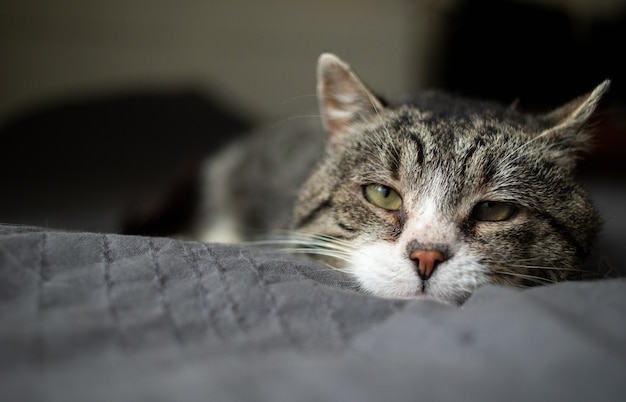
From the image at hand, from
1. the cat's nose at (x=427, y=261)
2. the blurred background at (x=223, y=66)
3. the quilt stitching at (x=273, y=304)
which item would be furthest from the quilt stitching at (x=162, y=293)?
the blurred background at (x=223, y=66)

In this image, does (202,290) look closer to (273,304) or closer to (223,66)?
(273,304)

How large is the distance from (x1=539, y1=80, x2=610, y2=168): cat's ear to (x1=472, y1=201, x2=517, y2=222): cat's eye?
8.2 inches

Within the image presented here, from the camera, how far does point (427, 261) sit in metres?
0.95

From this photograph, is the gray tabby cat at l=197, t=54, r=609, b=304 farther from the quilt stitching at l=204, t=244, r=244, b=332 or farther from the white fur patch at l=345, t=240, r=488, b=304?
the quilt stitching at l=204, t=244, r=244, b=332

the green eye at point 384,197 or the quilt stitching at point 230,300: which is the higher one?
the green eye at point 384,197

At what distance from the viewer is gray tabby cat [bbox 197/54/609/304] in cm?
98

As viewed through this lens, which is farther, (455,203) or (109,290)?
(455,203)

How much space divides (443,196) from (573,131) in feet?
1.37

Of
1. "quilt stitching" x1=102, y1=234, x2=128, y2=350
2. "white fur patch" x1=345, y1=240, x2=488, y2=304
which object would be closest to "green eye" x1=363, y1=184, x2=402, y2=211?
"white fur patch" x1=345, y1=240, x2=488, y2=304

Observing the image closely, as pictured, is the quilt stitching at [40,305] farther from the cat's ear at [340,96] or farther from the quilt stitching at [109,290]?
the cat's ear at [340,96]

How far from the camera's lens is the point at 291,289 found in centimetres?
81

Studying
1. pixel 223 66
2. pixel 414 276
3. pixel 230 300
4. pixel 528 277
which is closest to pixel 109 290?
pixel 230 300

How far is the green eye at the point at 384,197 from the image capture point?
1151mm

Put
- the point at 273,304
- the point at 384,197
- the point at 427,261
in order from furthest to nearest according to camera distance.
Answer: the point at 384,197, the point at 427,261, the point at 273,304
